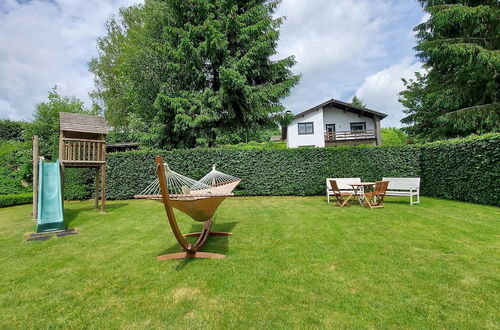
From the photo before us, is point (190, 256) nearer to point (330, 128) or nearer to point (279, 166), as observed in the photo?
point (279, 166)

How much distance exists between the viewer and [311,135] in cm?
2495

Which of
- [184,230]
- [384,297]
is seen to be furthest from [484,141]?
[184,230]

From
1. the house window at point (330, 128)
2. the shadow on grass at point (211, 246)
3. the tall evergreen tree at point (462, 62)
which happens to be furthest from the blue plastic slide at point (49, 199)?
the house window at point (330, 128)

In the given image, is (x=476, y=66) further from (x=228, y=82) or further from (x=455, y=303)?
(x=455, y=303)

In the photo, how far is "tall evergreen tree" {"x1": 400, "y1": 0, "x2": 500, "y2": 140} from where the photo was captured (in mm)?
12297

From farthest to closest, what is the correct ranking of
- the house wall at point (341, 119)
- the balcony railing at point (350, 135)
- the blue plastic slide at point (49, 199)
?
1. the house wall at point (341, 119)
2. the balcony railing at point (350, 135)
3. the blue plastic slide at point (49, 199)

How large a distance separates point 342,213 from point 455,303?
14.6 ft

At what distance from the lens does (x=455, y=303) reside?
2.46 meters

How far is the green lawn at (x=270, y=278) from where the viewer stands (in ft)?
7.66

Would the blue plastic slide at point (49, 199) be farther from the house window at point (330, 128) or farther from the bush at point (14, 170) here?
the house window at point (330, 128)

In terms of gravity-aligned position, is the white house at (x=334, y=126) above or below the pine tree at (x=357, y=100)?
below

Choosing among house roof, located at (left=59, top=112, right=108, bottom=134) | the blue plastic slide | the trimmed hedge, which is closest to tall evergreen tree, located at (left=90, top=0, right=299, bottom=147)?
the trimmed hedge

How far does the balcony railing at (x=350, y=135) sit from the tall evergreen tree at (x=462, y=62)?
8324 millimetres

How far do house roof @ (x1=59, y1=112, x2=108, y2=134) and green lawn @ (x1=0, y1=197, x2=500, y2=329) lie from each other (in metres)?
3.89
